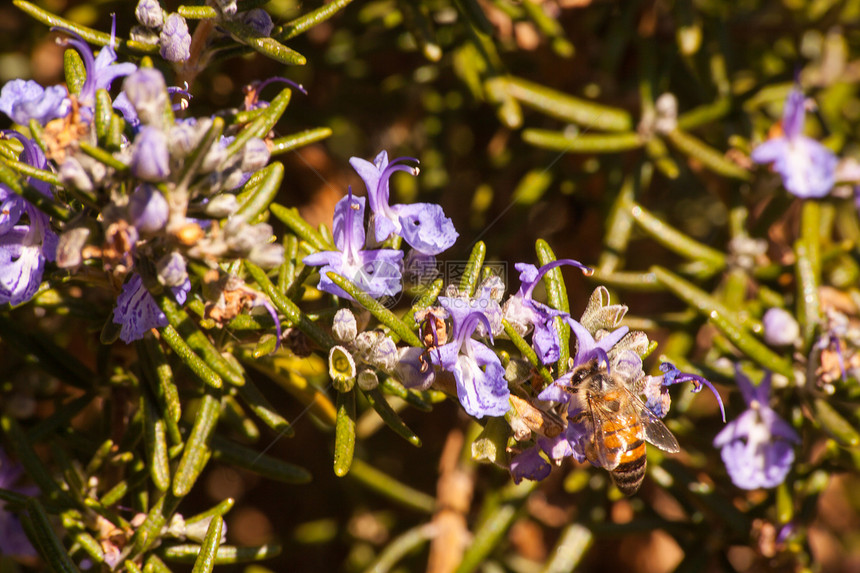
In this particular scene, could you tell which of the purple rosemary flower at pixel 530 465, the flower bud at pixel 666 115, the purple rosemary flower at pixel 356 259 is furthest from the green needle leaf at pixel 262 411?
the flower bud at pixel 666 115

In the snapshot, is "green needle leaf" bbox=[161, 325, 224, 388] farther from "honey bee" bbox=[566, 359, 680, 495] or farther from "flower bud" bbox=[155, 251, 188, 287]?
"honey bee" bbox=[566, 359, 680, 495]

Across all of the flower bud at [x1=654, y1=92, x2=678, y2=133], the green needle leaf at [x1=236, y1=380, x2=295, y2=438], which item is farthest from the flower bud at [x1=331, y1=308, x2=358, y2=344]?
the flower bud at [x1=654, y1=92, x2=678, y2=133]

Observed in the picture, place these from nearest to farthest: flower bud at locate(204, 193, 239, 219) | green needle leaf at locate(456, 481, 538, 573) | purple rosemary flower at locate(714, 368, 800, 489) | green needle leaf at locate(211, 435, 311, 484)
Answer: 1. flower bud at locate(204, 193, 239, 219)
2. green needle leaf at locate(211, 435, 311, 484)
3. purple rosemary flower at locate(714, 368, 800, 489)
4. green needle leaf at locate(456, 481, 538, 573)

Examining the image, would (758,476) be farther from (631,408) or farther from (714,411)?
(714,411)

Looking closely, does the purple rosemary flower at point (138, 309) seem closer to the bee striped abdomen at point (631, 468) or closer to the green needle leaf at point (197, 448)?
the green needle leaf at point (197, 448)

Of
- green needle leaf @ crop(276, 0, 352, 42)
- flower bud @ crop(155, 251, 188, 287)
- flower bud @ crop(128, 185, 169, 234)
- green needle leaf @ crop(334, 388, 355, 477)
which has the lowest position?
green needle leaf @ crop(334, 388, 355, 477)

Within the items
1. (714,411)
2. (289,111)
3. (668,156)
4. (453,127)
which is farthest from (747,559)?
(289,111)

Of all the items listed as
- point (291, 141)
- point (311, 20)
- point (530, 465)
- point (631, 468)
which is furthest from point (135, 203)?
point (631, 468)
